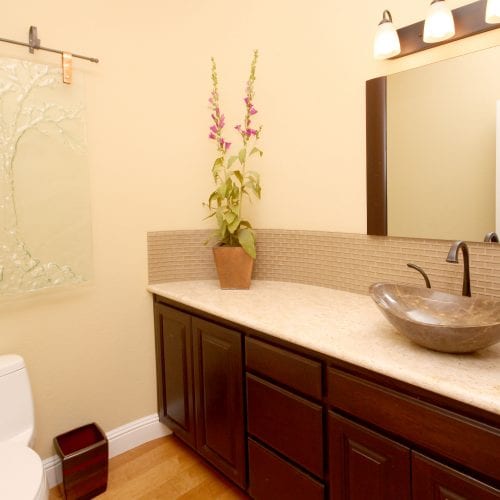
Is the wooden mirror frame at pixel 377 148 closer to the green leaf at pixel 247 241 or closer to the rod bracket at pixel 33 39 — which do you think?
the green leaf at pixel 247 241

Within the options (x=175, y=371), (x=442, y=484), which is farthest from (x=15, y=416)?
(x=442, y=484)

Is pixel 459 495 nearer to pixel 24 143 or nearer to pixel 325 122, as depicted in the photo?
pixel 325 122

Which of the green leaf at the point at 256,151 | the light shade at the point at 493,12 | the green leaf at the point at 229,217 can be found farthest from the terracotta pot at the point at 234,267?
the light shade at the point at 493,12

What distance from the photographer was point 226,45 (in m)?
2.24

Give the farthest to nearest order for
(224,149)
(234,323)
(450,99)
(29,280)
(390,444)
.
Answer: (224,149) → (29,280) → (234,323) → (450,99) → (390,444)

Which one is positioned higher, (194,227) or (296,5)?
(296,5)

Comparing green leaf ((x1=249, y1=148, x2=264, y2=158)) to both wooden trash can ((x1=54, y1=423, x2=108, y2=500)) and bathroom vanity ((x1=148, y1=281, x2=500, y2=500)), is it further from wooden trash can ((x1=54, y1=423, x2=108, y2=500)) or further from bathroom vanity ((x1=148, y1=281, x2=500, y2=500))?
wooden trash can ((x1=54, y1=423, x2=108, y2=500))

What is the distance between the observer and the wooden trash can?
174 cm

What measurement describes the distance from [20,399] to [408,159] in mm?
1879

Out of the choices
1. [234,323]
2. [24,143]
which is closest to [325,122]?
[234,323]

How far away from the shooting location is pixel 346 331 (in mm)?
1340

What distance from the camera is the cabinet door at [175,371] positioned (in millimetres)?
1908

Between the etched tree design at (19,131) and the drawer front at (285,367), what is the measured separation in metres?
1.02

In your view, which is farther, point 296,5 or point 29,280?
point 296,5
